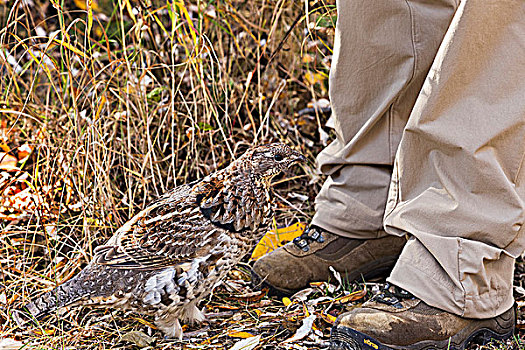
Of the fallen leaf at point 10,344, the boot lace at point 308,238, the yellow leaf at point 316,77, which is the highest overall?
the yellow leaf at point 316,77

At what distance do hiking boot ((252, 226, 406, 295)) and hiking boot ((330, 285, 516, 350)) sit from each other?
496mm

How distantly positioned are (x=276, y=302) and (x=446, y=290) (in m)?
0.79

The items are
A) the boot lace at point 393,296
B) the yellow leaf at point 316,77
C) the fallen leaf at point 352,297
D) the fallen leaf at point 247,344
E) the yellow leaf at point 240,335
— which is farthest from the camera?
the yellow leaf at point 316,77

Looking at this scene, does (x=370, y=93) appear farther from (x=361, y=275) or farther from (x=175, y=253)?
(x=175, y=253)

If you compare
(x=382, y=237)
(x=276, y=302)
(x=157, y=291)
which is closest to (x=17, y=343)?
(x=157, y=291)

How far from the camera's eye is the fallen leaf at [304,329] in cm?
245

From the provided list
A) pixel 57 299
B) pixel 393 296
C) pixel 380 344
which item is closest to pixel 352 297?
pixel 393 296

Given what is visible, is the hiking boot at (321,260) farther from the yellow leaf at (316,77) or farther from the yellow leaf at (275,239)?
the yellow leaf at (316,77)

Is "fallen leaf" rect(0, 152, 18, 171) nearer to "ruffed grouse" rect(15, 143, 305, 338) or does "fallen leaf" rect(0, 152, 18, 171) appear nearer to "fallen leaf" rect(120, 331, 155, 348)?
"ruffed grouse" rect(15, 143, 305, 338)

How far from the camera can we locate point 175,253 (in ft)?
7.77

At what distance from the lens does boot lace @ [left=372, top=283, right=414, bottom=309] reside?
2268 millimetres

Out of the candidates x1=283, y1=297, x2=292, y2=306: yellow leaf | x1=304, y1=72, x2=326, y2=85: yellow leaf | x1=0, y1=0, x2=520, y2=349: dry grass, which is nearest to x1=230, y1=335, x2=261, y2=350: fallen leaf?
x1=0, y1=0, x2=520, y2=349: dry grass

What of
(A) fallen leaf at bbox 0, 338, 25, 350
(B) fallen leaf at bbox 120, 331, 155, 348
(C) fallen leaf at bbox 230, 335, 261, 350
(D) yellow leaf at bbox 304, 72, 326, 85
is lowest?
(C) fallen leaf at bbox 230, 335, 261, 350

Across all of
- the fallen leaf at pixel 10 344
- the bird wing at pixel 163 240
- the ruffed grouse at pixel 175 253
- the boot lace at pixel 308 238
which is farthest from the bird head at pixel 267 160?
the fallen leaf at pixel 10 344
